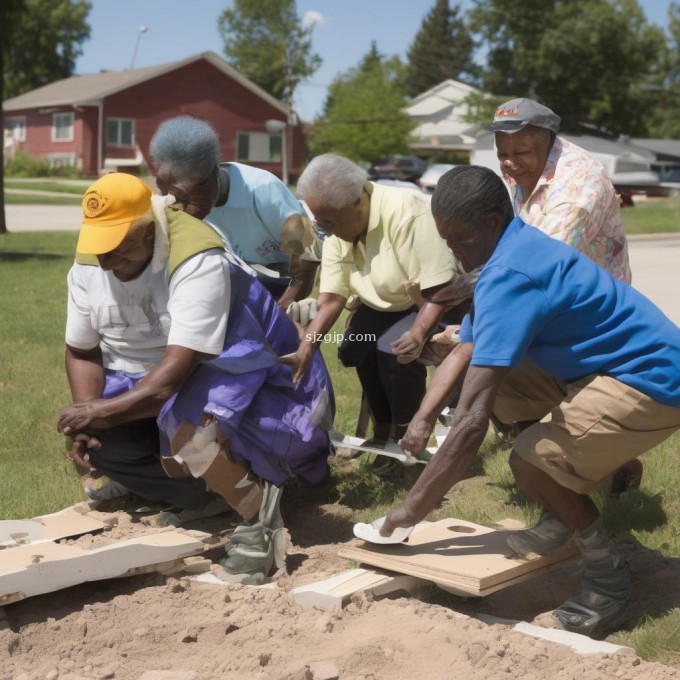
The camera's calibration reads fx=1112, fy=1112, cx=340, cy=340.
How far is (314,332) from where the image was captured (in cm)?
531

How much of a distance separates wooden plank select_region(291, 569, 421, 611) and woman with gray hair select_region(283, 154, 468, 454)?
1.11 metres

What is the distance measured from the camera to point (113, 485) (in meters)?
5.51

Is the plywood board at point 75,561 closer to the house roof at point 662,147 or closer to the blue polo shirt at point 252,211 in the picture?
the blue polo shirt at point 252,211

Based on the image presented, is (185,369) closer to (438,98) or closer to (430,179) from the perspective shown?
(430,179)

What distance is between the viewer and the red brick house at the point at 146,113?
1890 inches

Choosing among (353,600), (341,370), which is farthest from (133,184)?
(341,370)

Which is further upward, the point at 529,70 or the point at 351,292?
the point at 529,70

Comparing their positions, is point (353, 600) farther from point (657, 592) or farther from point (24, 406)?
point (24, 406)

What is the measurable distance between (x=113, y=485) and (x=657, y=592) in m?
2.66

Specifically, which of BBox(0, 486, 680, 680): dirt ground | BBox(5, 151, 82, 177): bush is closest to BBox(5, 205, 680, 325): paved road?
BBox(0, 486, 680, 680): dirt ground

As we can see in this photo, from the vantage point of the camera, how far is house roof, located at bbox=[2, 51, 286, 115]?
47.8m

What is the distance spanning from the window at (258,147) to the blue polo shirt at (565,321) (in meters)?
47.4

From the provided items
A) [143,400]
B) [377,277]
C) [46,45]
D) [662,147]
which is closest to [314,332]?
[377,277]

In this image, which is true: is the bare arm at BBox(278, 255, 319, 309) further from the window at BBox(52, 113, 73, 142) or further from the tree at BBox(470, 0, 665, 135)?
the tree at BBox(470, 0, 665, 135)
